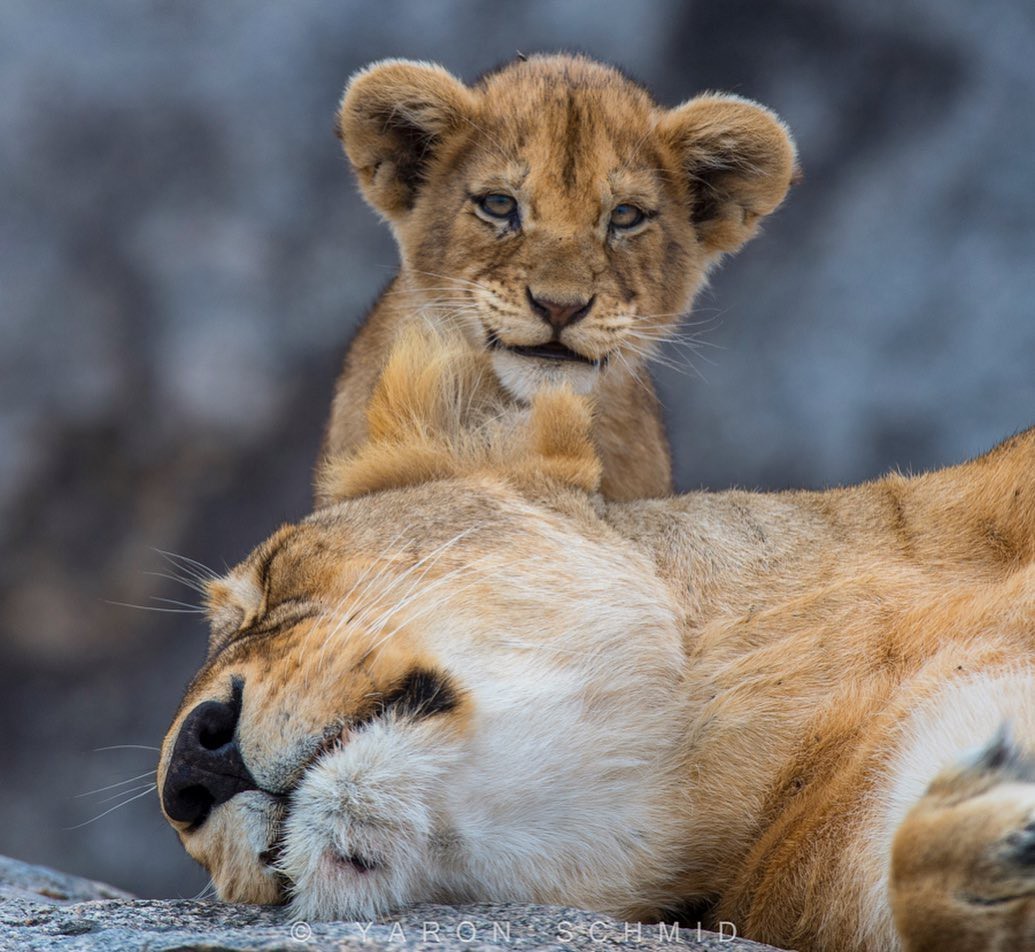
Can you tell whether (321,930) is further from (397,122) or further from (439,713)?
(397,122)

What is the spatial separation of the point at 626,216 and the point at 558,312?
31 centimetres

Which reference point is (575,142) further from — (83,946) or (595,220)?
(83,946)

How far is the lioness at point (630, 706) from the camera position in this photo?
42.1 inches

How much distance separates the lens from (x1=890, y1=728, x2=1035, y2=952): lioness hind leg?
896 mm

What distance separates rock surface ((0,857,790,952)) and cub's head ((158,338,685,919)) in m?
0.03

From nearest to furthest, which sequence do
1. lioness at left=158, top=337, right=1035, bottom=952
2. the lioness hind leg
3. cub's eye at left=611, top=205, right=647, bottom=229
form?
1. the lioness hind leg
2. lioness at left=158, top=337, right=1035, bottom=952
3. cub's eye at left=611, top=205, right=647, bottom=229

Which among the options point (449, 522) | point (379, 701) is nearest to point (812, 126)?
point (449, 522)

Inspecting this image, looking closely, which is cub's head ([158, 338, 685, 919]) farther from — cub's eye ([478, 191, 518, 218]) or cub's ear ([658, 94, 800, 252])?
cub's ear ([658, 94, 800, 252])

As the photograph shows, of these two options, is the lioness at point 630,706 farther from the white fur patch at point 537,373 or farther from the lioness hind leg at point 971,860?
the white fur patch at point 537,373

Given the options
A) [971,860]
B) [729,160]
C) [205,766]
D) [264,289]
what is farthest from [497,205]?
[971,860]

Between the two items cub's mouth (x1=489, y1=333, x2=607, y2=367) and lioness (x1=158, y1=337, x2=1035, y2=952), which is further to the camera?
cub's mouth (x1=489, y1=333, x2=607, y2=367)

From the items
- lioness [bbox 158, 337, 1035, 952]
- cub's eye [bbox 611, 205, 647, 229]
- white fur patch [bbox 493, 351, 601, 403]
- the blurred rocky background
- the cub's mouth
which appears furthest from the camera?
the blurred rocky background

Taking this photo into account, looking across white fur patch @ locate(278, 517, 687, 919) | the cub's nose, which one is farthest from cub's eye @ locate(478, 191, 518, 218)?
the cub's nose

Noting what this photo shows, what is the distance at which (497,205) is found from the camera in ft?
7.54
